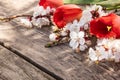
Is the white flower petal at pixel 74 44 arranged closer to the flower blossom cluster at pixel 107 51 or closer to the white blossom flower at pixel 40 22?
the flower blossom cluster at pixel 107 51

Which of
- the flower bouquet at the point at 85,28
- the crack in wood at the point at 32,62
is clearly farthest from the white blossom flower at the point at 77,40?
the crack in wood at the point at 32,62

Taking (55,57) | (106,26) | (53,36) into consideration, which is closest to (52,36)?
(53,36)

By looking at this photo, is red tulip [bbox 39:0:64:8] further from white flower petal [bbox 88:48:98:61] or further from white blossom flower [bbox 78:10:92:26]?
white flower petal [bbox 88:48:98:61]

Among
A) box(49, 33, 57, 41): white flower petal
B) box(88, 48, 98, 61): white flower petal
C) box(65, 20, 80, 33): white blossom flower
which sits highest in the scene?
box(65, 20, 80, 33): white blossom flower

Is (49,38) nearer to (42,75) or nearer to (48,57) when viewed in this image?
(48,57)

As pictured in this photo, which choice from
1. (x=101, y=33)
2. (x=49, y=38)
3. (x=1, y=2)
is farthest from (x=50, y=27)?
(x=1, y=2)

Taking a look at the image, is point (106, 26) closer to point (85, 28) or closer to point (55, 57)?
point (85, 28)

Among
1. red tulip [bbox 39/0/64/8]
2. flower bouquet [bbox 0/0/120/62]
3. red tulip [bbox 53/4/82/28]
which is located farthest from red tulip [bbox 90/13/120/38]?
red tulip [bbox 39/0/64/8]

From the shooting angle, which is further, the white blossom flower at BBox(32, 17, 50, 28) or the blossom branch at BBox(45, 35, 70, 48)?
the white blossom flower at BBox(32, 17, 50, 28)
